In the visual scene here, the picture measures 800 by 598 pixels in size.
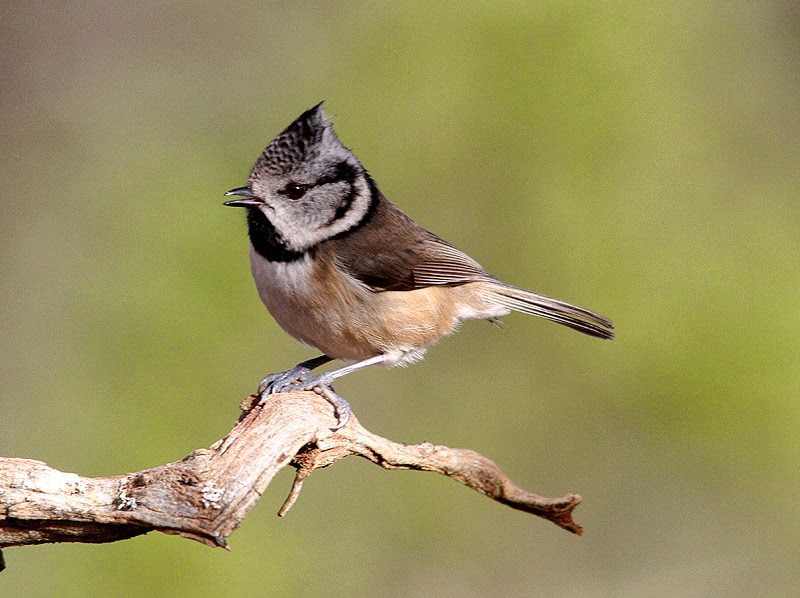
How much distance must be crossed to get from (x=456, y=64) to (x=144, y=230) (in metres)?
2.00

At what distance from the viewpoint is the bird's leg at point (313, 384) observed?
104 inches

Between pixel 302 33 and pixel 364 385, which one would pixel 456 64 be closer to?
pixel 302 33

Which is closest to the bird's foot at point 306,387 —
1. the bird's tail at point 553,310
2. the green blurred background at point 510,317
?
the bird's tail at point 553,310

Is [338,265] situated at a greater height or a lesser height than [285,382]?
greater

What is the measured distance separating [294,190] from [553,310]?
3.86ft

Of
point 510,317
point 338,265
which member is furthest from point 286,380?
point 510,317

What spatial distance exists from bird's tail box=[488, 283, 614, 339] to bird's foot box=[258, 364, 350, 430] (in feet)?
3.14

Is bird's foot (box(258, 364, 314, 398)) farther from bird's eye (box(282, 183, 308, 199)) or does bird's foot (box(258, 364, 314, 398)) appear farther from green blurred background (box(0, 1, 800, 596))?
green blurred background (box(0, 1, 800, 596))

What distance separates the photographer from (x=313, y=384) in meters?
2.86

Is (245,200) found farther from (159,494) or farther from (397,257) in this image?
(159,494)

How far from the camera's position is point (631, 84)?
517cm

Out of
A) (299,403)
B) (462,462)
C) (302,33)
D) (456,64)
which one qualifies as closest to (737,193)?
(456,64)

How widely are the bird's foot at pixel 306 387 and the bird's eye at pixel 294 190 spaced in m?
0.59

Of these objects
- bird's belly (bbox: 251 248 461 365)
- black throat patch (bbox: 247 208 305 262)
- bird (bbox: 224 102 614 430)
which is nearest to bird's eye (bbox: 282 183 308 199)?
bird (bbox: 224 102 614 430)
